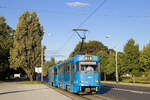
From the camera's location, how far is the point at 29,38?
57250mm

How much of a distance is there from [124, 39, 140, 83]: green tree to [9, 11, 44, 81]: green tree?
59.5 ft

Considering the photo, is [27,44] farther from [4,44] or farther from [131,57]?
[131,57]

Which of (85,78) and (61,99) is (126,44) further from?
(61,99)

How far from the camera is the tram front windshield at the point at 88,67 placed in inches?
842

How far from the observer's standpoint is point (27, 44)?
56.6 metres

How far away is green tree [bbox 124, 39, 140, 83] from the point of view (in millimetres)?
48987

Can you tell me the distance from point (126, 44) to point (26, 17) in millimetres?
22184

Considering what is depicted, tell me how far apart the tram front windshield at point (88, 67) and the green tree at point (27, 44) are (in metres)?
35.3

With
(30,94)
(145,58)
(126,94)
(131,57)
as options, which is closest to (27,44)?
(131,57)

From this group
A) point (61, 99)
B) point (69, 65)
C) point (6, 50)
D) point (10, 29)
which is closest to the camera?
point (61, 99)

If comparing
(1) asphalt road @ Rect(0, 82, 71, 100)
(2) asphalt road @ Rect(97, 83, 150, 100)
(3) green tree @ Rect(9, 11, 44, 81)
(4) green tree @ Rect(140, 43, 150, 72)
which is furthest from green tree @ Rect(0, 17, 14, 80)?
(2) asphalt road @ Rect(97, 83, 150, 100)

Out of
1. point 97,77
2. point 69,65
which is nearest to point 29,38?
point 69,65

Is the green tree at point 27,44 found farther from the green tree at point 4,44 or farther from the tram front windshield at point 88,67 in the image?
the tram front windshield at point 88,67

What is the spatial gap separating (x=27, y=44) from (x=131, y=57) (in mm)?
21339
